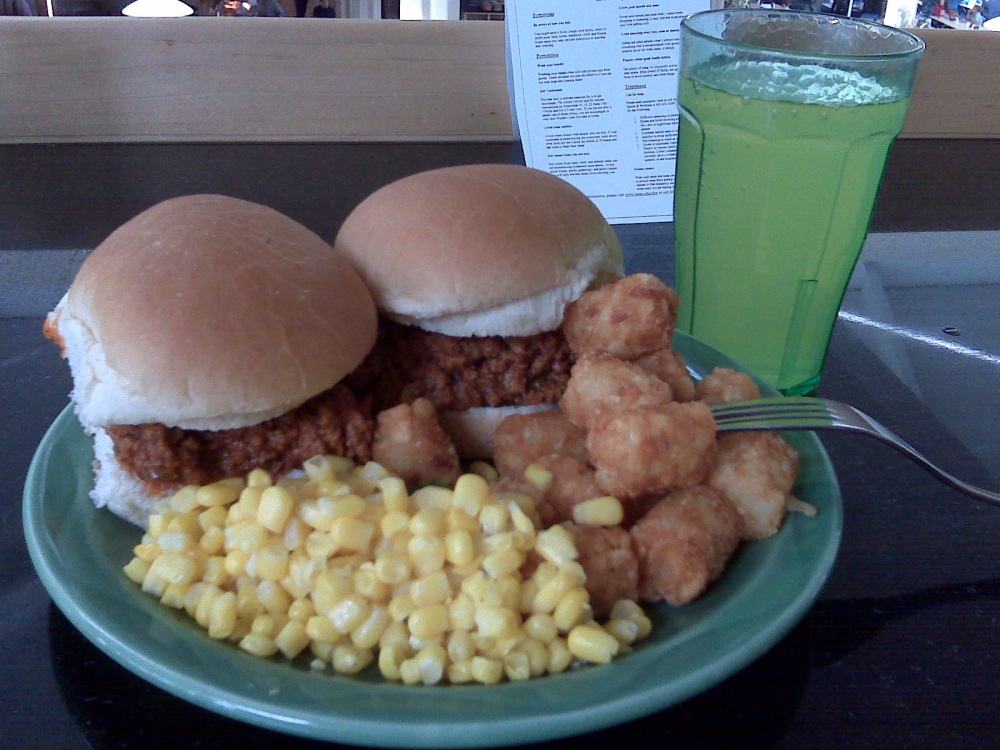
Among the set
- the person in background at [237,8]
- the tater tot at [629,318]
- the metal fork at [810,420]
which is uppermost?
the person in background at [237,8]

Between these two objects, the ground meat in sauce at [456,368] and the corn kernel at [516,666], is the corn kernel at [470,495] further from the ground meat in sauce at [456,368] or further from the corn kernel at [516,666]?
the ground meat in sauce at [456,368]

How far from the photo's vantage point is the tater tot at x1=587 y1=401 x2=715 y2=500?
149cm

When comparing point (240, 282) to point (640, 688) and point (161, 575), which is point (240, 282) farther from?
point (640, 688)

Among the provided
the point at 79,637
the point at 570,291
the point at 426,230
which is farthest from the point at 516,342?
the point at 79,637

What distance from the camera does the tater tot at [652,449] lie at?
149 centimetres

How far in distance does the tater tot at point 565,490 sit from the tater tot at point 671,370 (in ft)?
0.91

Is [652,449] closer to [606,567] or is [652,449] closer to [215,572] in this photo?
[606,567]

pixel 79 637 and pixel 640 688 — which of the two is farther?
pixel 79 637

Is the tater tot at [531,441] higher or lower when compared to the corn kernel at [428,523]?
lower

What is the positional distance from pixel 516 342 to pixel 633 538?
588 millimetres

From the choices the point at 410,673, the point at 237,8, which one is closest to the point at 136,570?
the point at 410,673

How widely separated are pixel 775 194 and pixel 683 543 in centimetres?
102

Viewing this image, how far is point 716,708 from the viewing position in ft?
4.24

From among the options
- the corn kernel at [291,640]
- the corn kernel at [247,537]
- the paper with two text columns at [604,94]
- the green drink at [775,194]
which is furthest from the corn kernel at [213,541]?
the paper with two text columns at [604,94]
